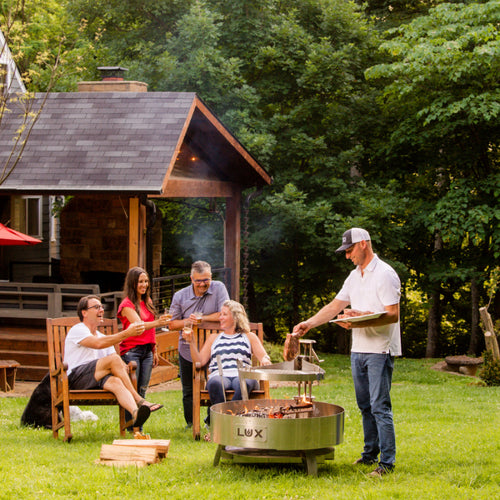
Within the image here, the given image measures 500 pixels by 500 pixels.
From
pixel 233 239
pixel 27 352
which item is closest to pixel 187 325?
pixel 27 352

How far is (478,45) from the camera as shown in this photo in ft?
55.8

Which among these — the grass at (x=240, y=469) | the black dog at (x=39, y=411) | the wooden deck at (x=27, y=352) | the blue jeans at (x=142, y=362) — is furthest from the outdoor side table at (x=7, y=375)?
the blue jeans at (x=142, y=362)

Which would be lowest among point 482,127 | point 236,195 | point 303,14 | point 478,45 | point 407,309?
point 407,309

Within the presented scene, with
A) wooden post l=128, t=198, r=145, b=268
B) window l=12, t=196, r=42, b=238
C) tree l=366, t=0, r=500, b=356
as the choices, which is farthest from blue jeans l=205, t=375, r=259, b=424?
window l=12, t=196, r=42, b=238

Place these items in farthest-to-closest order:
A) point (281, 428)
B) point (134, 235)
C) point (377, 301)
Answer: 1. point (134, 235)
2. point (377, 301)
3. point (281, 428)

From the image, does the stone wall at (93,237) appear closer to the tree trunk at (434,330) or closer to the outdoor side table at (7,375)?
Answer: the outdoor side table at (7,375)

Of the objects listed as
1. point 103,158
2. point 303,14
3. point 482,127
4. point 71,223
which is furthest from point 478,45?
point 71,223

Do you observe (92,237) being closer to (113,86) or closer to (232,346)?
(113,86)

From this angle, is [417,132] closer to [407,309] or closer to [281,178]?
[281,178]

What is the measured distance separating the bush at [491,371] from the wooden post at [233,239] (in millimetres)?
5257

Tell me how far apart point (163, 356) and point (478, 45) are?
30.2 feet

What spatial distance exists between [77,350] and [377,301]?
2.99 m

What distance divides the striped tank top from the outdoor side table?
509cm

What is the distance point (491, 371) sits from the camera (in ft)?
47.0
